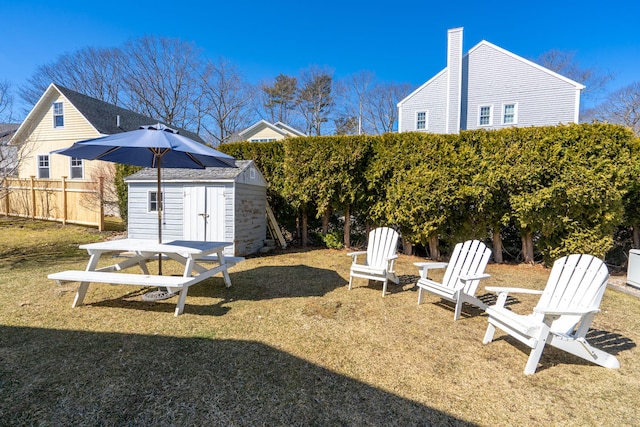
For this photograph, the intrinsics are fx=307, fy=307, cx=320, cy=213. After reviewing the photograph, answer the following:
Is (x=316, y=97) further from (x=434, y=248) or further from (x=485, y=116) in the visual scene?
(x=434, y=248)

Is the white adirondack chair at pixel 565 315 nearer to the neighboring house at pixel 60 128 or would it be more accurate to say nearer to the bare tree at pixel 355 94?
the neighboring house at pixel 60 128

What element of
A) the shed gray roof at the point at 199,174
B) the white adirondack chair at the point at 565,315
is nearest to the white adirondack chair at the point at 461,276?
the white adirondack chair at the point at 565,315

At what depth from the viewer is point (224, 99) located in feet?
81.8

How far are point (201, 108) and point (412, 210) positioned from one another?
74.5ft

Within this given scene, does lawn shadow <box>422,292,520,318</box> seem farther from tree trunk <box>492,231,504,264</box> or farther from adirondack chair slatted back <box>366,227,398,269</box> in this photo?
tree trunk <box>492,231,504,264</box>

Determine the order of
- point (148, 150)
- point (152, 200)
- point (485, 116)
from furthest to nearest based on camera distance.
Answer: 1. point (485, 116)
2. point (152, 200)
3. point (148, 150)

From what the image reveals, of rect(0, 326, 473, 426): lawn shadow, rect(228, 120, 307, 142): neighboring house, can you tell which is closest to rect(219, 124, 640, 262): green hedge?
rect(0, 326, 473, 426): lawn shadow

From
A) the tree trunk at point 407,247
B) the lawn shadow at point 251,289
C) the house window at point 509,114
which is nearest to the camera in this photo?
the lawn shadow at point 251,289

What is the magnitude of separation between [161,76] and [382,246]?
24923 mm

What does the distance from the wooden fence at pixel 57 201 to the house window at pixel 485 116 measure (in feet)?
54.5

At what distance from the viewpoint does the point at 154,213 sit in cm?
770

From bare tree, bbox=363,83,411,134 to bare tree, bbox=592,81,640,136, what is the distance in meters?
14.7

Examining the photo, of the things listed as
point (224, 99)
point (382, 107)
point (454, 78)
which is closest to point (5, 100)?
point (454, 78)

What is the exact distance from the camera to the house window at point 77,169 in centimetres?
1395
